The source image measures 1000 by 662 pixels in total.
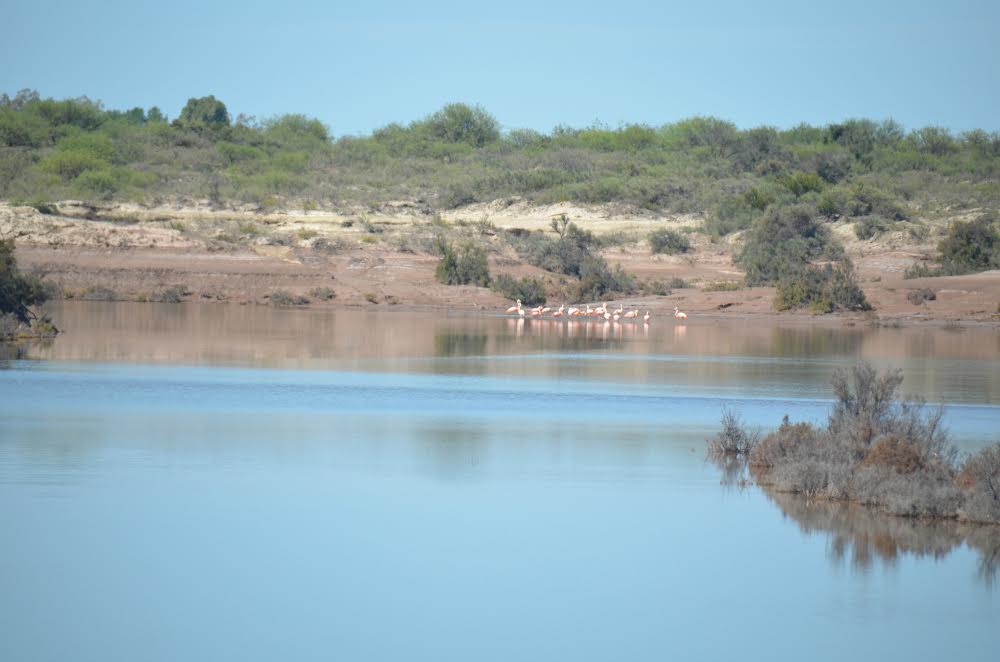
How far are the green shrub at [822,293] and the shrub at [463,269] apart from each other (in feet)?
33.3

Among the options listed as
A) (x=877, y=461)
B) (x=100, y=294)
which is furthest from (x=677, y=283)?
(x=877, y=461)

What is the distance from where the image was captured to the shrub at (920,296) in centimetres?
4884

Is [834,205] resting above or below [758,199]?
below

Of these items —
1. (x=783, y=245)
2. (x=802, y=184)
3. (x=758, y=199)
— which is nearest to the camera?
(x=783, y=245)

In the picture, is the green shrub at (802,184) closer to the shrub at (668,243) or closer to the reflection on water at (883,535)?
the shrub at (668,243)

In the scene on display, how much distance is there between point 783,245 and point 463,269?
465 inches

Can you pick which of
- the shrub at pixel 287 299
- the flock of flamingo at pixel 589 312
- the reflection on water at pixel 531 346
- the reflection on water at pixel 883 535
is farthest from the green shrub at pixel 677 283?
the reflection on water at pixel 883 535

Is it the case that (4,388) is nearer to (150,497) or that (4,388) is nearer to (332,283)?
(150,497)

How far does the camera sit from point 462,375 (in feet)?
92.3

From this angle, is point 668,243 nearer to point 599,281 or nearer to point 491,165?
point 599,281

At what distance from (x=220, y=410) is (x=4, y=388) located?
4.02 metres

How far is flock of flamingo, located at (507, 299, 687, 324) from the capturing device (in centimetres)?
4806

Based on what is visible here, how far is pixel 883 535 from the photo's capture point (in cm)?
1494

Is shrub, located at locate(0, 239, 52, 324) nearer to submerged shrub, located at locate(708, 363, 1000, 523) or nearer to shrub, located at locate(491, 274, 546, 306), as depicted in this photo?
submerged shrub, located at locate(708, 363, 1000, 523)
